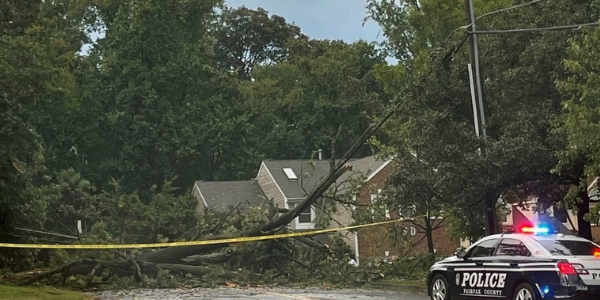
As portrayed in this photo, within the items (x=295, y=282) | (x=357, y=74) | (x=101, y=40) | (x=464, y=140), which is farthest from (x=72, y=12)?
(x=464, y=140)

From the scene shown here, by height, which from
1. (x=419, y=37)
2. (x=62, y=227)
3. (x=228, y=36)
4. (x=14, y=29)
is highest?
(x=228, y=36)

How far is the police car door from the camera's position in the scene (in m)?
14.6

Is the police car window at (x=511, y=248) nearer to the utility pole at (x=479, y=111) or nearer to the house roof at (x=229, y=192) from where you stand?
the utility pole at (x=479, y=111)

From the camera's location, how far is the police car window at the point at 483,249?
1477cm

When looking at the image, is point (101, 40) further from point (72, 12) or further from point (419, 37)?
point (419, 37)

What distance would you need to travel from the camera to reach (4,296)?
16906 mm

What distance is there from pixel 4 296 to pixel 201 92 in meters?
37.3

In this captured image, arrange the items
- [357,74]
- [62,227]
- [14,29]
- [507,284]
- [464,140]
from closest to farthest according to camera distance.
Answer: [507,284]
[464,140]
[14,29]
[62,227]
[357,74]

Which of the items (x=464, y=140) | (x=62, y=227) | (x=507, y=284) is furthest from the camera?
(x=62, y=227)

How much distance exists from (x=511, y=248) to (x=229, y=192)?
117 feet

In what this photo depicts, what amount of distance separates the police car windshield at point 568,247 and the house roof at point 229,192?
111 ft

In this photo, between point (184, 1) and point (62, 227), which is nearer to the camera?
point (62, 227)

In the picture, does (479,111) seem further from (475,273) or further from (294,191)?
(294,191)

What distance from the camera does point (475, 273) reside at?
14.9m
